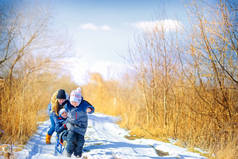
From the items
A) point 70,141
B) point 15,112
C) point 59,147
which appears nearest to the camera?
point 70,141

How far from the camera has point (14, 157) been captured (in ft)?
12.1

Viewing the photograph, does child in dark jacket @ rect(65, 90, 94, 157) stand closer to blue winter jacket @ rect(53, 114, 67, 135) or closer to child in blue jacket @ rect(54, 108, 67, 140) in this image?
child in blue jacket @ rect(54, 108, 67, 140)

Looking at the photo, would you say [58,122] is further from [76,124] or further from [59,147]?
[76,124]

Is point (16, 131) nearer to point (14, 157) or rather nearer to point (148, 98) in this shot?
point (14, 157)

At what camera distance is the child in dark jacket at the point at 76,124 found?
158 inches

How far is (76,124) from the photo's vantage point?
159 inches

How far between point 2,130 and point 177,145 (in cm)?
412

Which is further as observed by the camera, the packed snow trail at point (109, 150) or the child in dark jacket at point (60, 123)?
the child in dark jacket at point (60, 123)

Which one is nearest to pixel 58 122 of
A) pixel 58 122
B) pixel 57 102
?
pixel 58 122

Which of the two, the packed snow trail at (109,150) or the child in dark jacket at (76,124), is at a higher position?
the child in dark jacket at (76,124)

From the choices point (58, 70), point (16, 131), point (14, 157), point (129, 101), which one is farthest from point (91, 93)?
point (14, 157)

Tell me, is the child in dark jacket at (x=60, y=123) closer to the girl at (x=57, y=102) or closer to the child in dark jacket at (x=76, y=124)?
the girl at (x=57, y=102)

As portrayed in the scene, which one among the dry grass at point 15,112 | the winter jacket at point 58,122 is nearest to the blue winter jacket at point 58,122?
the winter jacket at point 58,122

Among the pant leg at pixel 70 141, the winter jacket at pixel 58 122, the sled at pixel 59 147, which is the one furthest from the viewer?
the winter jacket at pixel 58 122
